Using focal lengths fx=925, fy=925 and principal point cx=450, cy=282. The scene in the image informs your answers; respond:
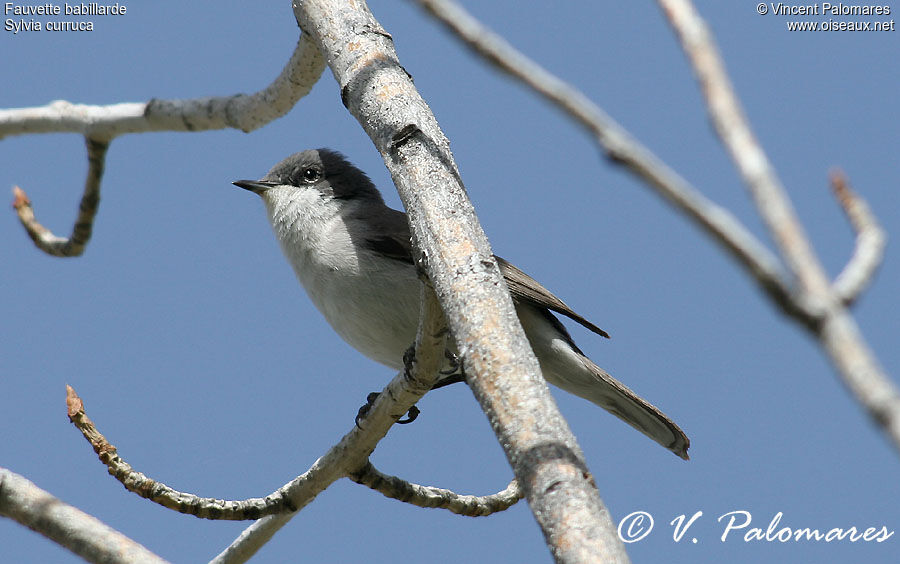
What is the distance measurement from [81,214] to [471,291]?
4095 millimetres

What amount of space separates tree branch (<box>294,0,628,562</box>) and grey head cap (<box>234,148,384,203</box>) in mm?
2568

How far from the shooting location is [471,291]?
9.57 feet

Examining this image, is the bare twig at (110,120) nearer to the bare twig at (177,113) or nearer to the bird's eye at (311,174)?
the bare twig at (177,113)

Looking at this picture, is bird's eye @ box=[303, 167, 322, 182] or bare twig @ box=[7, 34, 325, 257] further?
bird's eye @ box=[303, 167, 322, 182]

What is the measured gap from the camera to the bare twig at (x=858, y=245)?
1.29 m

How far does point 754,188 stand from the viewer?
4.08ft

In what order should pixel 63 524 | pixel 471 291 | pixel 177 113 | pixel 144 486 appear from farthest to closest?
pixel 177 113 < pixel 144 486 < pixel 63 524 < pixel 471 291

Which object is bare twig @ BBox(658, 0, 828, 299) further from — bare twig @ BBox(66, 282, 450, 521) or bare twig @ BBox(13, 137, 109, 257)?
bare twig @ BBox(13, 137, 109, 257)

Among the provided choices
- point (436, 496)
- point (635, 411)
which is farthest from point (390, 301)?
point (635, 411)

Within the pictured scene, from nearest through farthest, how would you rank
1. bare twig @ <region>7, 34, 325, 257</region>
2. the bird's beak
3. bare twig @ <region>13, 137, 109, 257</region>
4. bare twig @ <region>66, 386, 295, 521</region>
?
bare twig @ <region>66, 386, 295, 521</region> < bare twig @ <region>7, 34, 325, 257</region> < bare twig @ <region>13, 137, 109, 257</region> < the bird's beak

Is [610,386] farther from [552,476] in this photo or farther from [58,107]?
[58,107]

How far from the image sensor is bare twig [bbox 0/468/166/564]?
3475 mm

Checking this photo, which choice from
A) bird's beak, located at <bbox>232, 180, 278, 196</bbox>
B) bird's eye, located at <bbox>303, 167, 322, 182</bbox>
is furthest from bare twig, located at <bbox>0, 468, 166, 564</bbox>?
bird's eye, located at <bbox>303, 167, 322, 182</bbox>

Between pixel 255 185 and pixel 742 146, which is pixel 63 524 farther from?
pixel 255 185
